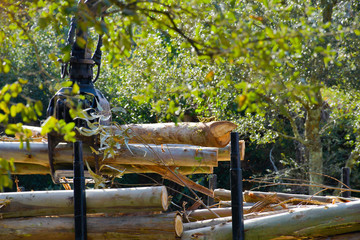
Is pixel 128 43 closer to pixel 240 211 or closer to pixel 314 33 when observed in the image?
pixel 314 33

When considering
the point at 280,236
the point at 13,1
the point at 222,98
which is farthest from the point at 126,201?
the point at 222,98

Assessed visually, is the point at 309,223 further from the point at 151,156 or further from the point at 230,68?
the point at 230,68

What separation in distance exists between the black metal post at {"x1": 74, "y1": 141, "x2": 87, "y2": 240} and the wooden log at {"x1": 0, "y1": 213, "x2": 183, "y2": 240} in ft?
0.40

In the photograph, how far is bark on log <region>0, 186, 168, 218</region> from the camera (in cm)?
385

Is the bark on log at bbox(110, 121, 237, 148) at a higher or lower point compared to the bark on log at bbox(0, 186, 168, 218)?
higher

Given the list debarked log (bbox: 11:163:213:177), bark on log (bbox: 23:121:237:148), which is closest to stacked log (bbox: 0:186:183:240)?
debarked log (bbox: 11:163:213:177)

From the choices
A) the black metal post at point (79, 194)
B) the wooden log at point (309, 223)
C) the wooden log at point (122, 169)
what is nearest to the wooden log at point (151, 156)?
the wooden log at point (122, 169)

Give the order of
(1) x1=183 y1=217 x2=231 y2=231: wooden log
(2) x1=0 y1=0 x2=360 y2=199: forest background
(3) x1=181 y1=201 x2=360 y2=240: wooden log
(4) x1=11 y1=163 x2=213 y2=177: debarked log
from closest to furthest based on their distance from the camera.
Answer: (2) x1=0 y1=0 x2=360 y2=199: forest background
(3) x1=181 y1=201 x2=360 y2=240: wooden log
(1) x1=183 y1=217 x2=231 y2=231: wooden log
(4) x1=11 y1=163 x2=213 y2=177: debarked log

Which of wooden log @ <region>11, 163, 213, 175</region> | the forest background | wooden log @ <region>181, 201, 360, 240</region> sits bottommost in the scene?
wooden log @ <region>181, 201, 360, 240</region>

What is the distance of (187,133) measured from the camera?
15.1ft

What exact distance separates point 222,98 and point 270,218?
19.4 feet

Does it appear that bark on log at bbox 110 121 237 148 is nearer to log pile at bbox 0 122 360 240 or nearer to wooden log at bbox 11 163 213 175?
log pile at bbox 0 122 360 240

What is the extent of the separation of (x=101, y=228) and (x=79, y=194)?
1.14 ft

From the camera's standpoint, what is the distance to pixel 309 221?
3.42 meters
